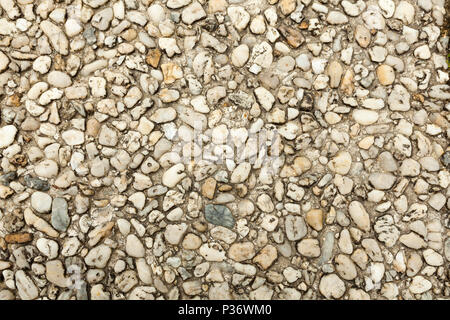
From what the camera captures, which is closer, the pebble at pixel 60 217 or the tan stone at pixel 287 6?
the pebble at pixel 60 217

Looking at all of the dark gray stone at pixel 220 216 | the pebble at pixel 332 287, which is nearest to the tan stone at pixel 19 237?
the dark gray stone at pixel 220 216

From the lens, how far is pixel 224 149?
2047mm

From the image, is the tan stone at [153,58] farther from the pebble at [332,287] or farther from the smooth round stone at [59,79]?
the pebble at [332,287]

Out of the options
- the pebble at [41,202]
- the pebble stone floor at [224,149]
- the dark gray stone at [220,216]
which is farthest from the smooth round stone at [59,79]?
the dark gray stone at [220,216]

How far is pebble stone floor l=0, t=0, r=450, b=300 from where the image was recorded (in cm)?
199

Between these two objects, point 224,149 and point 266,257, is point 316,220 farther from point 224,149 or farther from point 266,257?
point 224,149

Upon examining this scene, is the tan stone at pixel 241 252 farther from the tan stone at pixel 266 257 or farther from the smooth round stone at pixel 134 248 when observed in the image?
the smooth round stone at pixel 134 248

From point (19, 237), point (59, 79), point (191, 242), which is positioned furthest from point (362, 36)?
point (19, 237)

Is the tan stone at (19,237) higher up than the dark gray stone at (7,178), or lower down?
lower down

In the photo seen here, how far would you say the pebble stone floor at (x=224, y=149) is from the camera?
199 centimetres

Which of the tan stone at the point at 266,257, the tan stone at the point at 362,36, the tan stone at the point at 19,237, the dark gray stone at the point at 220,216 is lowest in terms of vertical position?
the tan stone at the point at 266,257

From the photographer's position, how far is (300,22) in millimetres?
2104

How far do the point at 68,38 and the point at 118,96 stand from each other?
38 centimetres

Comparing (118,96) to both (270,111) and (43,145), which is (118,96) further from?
(270,111)
